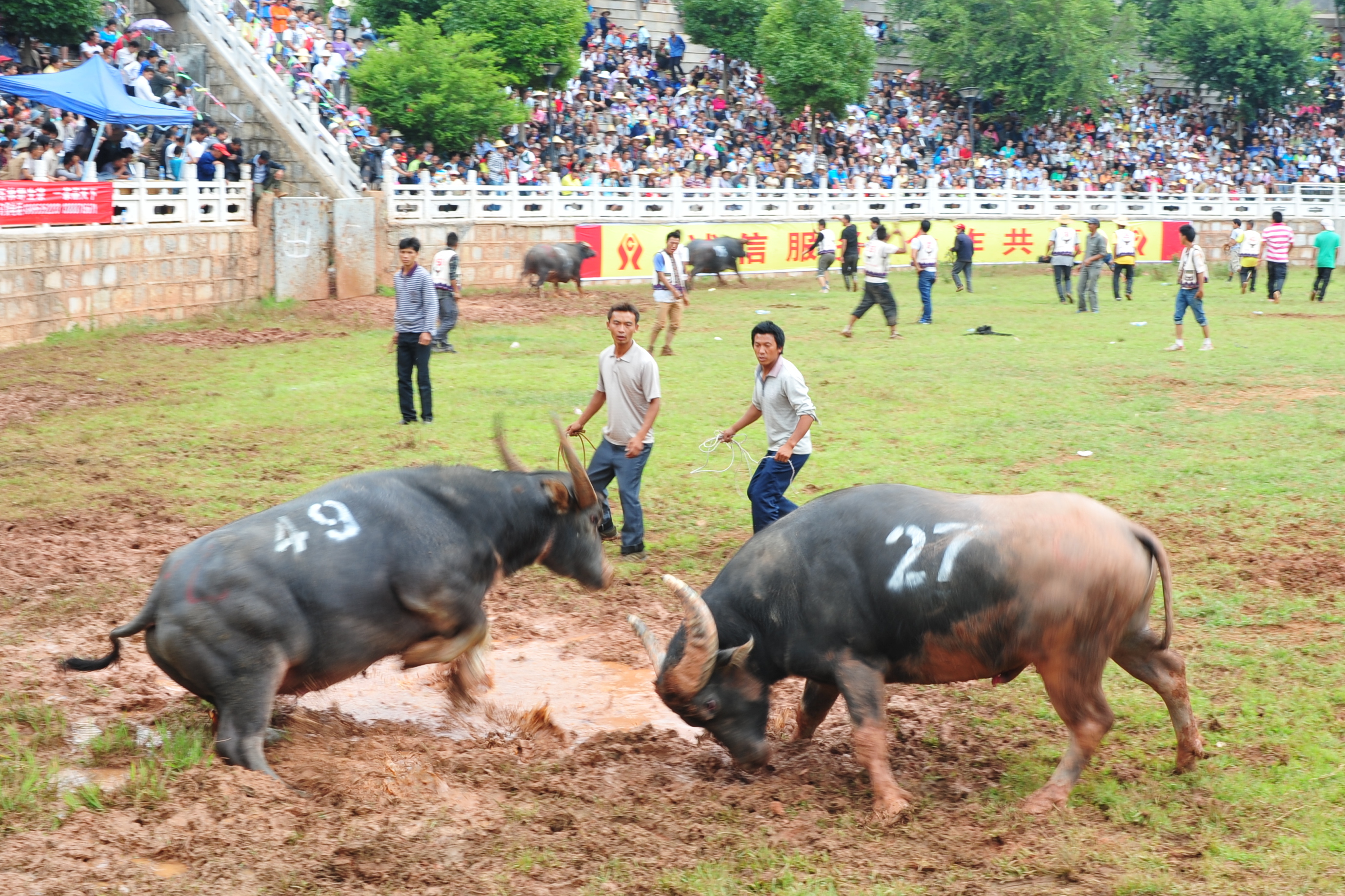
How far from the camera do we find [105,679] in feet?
20.1

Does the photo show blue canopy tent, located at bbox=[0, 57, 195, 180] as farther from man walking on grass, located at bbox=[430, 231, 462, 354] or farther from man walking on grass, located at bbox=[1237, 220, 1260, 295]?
man walking on grass, located at bbox=[1237, 220, 1260, 295]

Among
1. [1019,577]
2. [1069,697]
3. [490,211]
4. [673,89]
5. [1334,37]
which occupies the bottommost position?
[1069,697]

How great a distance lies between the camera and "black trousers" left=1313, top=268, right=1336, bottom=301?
24422mm

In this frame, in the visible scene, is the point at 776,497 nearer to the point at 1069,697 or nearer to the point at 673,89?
the point at 1069,697

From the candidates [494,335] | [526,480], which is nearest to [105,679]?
[526,480]

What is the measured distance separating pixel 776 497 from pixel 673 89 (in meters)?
30.2

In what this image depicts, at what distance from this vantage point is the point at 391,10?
32250 mm

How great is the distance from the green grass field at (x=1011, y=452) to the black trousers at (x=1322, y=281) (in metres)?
3.06

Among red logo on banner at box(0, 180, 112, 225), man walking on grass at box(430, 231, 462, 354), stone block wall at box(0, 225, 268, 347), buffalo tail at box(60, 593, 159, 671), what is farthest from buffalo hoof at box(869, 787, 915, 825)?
red logo on banner at box(0, 180, 112, 225)

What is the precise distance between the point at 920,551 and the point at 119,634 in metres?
3.32

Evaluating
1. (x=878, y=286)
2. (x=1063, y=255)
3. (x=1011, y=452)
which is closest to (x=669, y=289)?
(x=878, y=286)

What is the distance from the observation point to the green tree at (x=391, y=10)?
1265 inches

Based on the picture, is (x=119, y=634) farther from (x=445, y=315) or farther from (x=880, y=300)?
(x=880, y=300)

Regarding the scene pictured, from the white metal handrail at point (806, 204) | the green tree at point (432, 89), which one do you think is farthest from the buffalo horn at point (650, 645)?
the green tree at point (432, 89)
